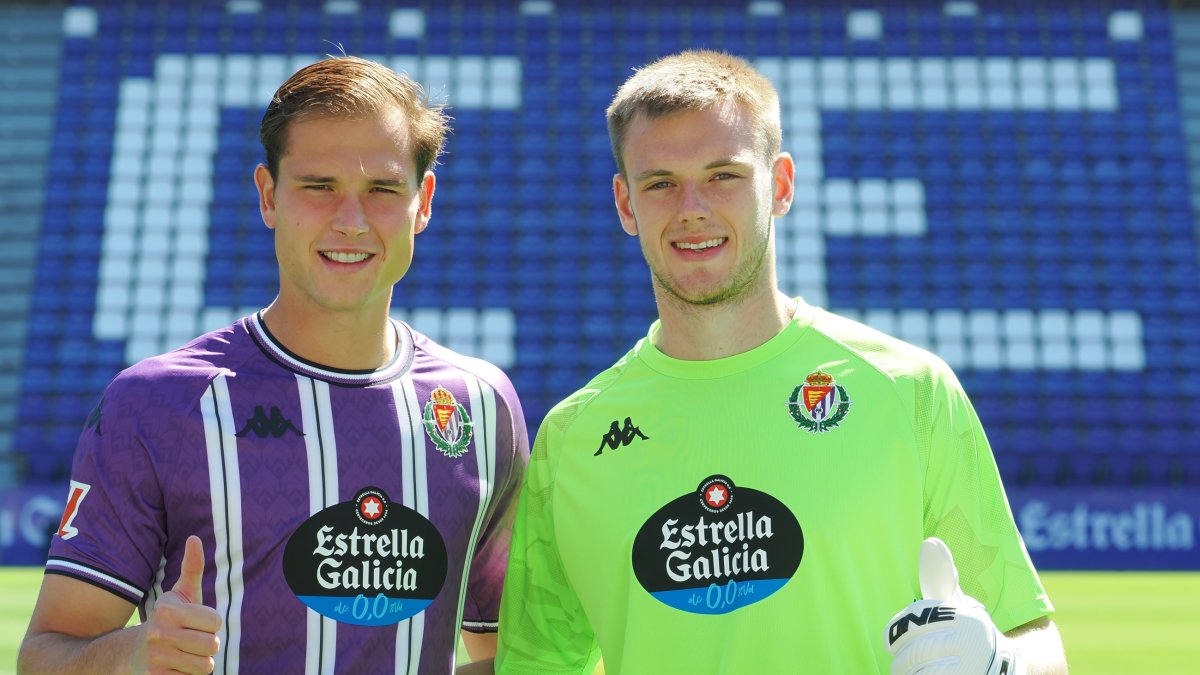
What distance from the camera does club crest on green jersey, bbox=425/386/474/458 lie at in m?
2.50

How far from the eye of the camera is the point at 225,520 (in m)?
2.26

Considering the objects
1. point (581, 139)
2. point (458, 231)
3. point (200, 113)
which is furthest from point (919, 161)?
point (200, 113)

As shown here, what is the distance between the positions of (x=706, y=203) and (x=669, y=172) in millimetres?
106

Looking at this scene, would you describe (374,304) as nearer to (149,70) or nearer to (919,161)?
(919,161)

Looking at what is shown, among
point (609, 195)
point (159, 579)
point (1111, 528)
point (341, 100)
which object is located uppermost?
point (609, 195)

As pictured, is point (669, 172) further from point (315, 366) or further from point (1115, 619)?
point (1115, 619)

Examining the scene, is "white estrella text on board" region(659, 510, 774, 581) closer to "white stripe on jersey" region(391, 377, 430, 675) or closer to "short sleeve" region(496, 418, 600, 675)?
"short sleeve" region(496, 418, 600, 675)

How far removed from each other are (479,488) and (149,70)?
16968 mm

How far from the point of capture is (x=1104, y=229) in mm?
16969

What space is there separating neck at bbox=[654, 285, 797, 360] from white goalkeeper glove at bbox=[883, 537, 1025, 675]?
73 centimetres

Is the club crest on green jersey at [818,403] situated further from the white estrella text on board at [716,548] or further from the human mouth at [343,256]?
the human mouth at [343,256]

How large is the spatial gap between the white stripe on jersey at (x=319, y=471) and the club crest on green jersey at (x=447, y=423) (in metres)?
0.22

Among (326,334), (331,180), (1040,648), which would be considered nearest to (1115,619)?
(1040,648)

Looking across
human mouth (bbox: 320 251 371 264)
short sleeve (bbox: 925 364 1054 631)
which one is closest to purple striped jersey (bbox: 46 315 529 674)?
human mouth (bbox: 320 251 371 264)
